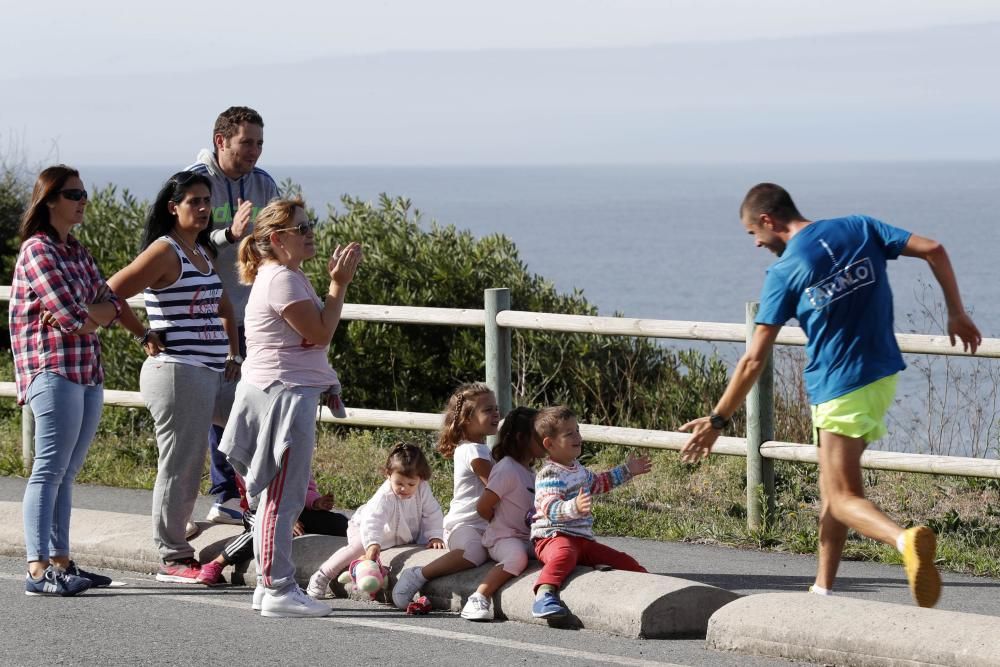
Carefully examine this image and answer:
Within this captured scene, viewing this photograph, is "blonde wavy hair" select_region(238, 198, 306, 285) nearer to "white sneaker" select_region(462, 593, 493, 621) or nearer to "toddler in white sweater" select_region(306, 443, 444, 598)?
"toddler in white sweater" select_region(306, 443, 444, 598)

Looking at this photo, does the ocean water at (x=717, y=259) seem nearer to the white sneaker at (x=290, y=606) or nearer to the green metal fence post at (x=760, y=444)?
the green metal fence post at (x=760, y=444)

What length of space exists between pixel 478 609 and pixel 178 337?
1.85m

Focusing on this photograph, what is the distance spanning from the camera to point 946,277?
247 inches

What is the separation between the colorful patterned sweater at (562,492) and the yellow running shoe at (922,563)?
4.06 ft

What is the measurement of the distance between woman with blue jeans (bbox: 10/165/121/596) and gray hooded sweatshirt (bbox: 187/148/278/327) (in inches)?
40.5

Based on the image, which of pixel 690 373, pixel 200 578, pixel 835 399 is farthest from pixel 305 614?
pixel 690 373

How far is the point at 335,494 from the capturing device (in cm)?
985

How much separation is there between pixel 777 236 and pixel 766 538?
2448mm

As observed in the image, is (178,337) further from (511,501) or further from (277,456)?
(511,501)

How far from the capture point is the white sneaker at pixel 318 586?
7.05 meters

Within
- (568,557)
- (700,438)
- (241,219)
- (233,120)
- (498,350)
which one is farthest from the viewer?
(498,350)

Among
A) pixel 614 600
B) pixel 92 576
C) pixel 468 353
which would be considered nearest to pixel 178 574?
pixel 92 576

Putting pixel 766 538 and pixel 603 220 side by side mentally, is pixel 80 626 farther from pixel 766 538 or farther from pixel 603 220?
Answer: pixel 603 220

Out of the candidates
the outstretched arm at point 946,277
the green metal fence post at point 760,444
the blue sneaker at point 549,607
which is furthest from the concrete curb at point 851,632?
the green metal fence post at point 760,444
